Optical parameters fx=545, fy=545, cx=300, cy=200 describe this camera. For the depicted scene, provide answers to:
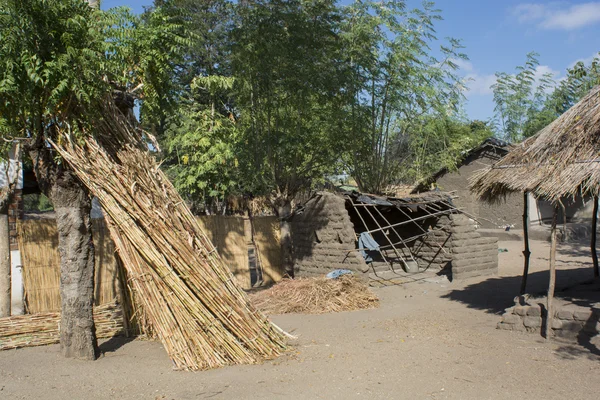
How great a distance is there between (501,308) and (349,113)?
611cm

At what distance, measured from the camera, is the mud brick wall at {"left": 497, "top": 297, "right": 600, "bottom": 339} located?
20.7 ft

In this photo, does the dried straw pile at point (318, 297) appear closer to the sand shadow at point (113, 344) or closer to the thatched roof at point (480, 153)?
the sand shadow at point (113, 344)

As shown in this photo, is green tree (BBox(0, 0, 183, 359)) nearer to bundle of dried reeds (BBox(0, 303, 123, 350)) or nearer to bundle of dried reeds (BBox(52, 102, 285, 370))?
bundle of dried reeds (BBox(52, 102, 285, 370))

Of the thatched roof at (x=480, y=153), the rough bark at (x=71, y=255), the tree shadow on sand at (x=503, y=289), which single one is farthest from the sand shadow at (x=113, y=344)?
the thatched roof at (x=480, y=153)

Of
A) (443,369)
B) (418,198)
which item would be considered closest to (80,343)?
(443,369)

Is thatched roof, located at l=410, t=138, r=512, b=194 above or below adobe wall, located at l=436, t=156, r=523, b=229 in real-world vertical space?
above

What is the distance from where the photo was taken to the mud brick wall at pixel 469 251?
1141 cm

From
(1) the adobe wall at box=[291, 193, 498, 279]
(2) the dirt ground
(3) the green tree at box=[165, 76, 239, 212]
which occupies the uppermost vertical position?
(3) the green tree at box=[165, 76, 239, 212]

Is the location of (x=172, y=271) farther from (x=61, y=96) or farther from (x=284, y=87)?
(x=284, y=87)

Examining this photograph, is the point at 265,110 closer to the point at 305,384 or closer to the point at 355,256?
the point at 355,256

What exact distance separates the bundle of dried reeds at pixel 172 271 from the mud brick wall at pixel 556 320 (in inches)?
133

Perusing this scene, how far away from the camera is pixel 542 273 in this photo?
38.0 ft

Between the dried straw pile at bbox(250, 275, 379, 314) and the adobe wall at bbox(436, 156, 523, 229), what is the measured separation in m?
11.5

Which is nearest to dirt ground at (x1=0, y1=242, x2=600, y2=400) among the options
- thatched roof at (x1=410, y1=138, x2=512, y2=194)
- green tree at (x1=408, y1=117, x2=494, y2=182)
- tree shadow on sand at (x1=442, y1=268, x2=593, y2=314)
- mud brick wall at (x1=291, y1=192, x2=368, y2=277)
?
tree shadow on sand at (x1=442, y1=268, x2=593, y2=314)
